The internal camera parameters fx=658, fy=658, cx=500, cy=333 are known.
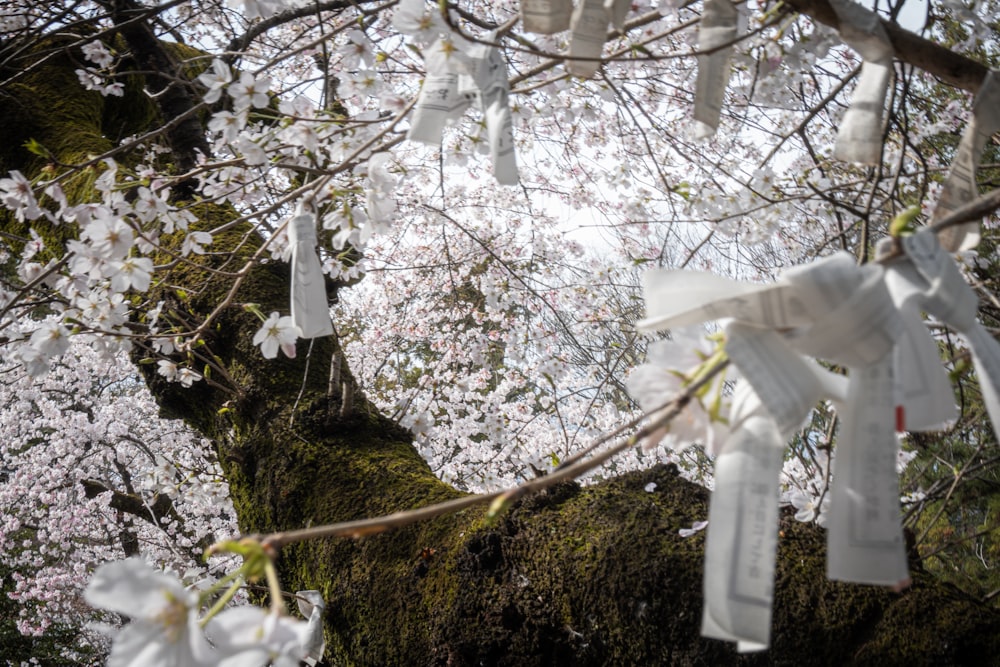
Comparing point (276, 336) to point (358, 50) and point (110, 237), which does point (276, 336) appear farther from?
point (358, 50)

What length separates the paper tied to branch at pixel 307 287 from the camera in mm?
1188

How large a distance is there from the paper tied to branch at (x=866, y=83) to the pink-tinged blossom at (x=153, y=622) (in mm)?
863

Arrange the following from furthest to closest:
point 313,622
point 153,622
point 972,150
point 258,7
Result: point 258,7, point 313,622, point 972,150, point 153,622

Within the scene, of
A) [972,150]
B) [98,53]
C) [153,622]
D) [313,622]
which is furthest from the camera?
[98,53]

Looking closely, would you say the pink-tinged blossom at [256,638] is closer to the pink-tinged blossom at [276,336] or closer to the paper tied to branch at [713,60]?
the paper tied to branch at [713,60]

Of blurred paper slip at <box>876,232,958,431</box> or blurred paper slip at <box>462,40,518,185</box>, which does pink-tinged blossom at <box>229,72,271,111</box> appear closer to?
blurred paper slip at <box>462,40,518,185</box>

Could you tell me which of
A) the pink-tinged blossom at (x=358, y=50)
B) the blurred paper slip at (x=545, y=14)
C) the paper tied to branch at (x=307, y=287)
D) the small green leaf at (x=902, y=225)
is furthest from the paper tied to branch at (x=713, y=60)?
the pink-tinged blossom at (x=358, y=50)

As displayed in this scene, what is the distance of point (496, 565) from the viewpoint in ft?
3.97

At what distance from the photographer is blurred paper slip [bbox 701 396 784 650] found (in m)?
0.49

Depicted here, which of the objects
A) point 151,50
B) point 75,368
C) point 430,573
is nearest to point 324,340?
point 430,573

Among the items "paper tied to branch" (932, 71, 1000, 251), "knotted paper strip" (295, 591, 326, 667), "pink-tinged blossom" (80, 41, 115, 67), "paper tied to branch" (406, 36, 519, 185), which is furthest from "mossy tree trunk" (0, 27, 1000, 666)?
"pink-tinged blossom" (80, 41, 115, 67)

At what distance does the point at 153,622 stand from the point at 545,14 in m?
0.80

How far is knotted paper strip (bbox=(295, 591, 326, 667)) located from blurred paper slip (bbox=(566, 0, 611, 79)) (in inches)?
37.7

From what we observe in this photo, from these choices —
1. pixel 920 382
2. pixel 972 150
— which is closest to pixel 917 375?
pixel 920 382
